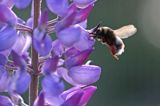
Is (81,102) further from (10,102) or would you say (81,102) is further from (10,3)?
(10,3)

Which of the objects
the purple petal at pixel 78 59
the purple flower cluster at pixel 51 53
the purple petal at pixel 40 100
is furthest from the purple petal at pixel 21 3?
the purple petal at pixel 40 100

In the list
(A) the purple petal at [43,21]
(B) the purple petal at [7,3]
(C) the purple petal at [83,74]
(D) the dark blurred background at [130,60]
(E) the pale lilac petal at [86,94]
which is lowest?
(D) the dark blurred background at [130,60]

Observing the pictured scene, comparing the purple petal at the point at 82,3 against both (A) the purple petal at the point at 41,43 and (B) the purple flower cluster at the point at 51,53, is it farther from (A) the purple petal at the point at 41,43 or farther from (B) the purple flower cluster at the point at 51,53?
(A) the purple petal at the point at 41,43

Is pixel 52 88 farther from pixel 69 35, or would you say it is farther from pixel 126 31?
pixel 126 31

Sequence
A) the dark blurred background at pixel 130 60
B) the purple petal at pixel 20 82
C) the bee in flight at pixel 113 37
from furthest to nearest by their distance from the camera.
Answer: the dark blurred background at pixel 130 60 < the bee in flight at pixel 113 37 < the purple petal at pixel 20 82

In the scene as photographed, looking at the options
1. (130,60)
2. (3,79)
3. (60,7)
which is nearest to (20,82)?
(3,79)

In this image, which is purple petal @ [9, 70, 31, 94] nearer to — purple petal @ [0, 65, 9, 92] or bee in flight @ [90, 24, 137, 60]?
purple petal @ [0, 65, 9, 92]

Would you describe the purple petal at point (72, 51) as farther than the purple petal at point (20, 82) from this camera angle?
Yes
